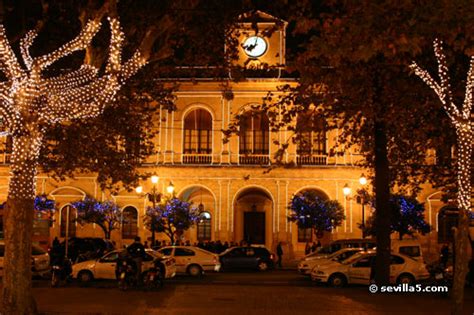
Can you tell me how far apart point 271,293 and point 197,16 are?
8.30 m

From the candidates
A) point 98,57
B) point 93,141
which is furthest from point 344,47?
point 93,141

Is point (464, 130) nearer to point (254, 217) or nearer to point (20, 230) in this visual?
point (20, 230)

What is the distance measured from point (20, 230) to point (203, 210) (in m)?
29.8

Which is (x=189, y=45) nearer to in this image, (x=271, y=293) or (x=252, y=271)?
(x=271, y=293)

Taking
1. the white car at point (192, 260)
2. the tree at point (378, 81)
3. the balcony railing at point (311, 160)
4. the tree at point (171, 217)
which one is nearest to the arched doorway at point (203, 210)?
the tree at point (171, 217)

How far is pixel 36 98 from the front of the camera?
13.7 meters

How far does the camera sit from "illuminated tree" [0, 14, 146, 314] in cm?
1327

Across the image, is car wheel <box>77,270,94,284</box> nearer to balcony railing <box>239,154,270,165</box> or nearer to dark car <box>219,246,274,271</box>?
dark car <box>219,246,274,271</box>

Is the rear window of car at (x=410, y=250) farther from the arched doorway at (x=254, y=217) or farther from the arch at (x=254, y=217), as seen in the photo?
the arched doorway at (x=254, y=217)

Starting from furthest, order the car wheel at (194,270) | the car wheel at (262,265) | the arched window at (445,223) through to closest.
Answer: the arched window at (445,223)
the car wheel at (262,265)
the car wheel at (194,270)

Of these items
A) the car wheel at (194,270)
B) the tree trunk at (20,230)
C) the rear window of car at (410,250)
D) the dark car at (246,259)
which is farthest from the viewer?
the dark car at (246,259)

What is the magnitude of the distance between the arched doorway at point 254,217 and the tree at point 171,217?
7.14 m

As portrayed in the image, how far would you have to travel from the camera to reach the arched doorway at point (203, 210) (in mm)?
43150

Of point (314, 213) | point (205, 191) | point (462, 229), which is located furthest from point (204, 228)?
point (462, 229)
